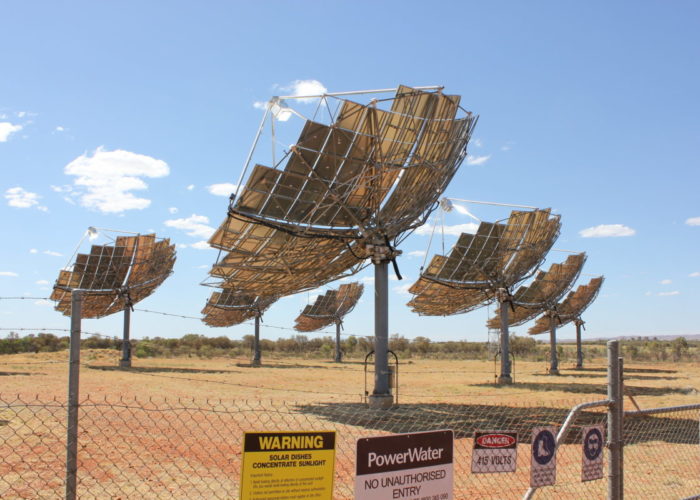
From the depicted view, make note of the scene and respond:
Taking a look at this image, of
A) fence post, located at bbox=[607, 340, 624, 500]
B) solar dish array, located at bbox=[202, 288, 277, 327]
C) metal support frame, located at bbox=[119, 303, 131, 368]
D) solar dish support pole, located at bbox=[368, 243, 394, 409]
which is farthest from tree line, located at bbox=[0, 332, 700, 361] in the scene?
fence post, located at bbox=[607, 340, 624, 500]

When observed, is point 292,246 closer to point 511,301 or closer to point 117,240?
point 511,301

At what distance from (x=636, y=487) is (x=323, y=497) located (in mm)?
7334

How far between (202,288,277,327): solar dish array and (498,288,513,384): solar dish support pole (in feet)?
79.7

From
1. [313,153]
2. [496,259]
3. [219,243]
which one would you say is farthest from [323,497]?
[496,259]

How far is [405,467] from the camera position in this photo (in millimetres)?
5289

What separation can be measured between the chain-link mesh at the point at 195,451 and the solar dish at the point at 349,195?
385 cm

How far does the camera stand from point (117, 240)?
139ft

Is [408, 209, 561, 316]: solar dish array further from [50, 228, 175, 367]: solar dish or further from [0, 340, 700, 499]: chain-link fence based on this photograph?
[50, 228, 175, 367]: solar dish

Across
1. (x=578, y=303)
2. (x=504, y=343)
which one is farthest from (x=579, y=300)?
(x=504, y=343)

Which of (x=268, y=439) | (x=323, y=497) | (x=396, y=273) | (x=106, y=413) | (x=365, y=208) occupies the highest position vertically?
(x=365, y=208)

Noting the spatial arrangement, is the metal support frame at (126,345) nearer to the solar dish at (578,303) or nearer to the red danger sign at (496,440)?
the solar dish at (578,303)

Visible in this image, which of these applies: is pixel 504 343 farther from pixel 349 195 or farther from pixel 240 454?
pixel 240 454

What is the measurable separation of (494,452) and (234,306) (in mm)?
53073

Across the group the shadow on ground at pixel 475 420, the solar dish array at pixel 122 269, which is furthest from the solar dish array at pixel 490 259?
the solar dish array at pixel 122 269
